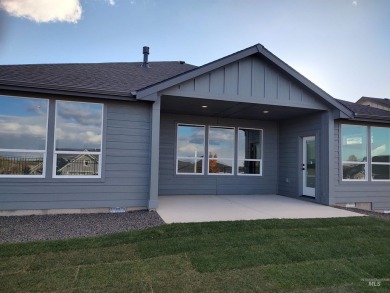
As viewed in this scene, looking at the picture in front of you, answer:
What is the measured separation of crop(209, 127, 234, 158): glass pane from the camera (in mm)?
9570

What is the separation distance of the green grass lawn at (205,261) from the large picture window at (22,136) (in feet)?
8.54

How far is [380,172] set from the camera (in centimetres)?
877

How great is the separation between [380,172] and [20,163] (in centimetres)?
1055

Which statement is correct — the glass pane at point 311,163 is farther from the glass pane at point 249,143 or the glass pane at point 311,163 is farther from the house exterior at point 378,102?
the house exterior at point 378,102

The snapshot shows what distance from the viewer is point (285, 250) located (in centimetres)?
409

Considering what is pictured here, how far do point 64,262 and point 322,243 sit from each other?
4000mm

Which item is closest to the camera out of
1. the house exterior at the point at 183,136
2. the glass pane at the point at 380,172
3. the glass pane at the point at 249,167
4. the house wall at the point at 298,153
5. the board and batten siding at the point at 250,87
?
the house exterior at the point at 183,136

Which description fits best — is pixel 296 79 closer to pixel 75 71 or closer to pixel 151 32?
pixel 75 71

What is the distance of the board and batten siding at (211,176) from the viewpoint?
9.00 metres

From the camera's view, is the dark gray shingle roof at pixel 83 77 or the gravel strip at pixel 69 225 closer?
the gravel strip at pixel 69 225

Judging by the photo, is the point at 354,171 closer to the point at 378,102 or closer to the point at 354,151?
the point at 354,151

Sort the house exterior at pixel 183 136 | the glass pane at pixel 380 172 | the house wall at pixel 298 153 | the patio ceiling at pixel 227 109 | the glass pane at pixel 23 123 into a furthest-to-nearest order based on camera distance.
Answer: the glass pane at pixel 380 172 → the house wall at pixel 298 153 → the patio ceiling at pixel 227 109 → the house exterior at pixel 183 136 → the glass pane at pixel 23 123

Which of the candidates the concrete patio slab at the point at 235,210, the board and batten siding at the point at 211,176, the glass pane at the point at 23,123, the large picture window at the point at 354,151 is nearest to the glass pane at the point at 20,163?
the glass pane at the point at 23,123

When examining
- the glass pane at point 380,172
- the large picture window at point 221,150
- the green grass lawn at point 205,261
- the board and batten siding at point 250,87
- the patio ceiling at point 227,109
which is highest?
the board and batten siding at point 250,87
